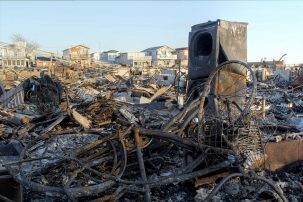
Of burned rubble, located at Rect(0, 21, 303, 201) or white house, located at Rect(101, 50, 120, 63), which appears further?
white house, located at Rect(101, 50, 120, 63)

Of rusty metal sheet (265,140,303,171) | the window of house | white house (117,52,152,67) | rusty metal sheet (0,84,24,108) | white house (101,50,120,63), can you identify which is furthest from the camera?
white house (101,50,120,63)

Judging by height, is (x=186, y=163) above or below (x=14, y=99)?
below

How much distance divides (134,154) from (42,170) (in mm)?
1422

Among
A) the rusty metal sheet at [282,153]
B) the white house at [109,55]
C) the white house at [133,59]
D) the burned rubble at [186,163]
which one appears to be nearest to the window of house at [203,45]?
the burned rubble at [186,163]

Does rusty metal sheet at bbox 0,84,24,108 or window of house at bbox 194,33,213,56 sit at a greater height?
window of house at bbox 194,33,213,56

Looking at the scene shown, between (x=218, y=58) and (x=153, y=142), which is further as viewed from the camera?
(x=218, y=58)

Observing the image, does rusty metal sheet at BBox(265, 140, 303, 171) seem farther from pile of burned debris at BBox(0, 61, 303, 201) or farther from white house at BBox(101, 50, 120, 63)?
white house at BBox(101, 50, 120, 63)

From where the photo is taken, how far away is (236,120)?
17.2ft

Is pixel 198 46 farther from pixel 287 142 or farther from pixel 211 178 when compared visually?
pixel 211 178

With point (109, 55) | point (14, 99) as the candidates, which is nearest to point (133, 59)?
point (109, 55)

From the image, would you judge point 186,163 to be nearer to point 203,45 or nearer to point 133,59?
point 203,45

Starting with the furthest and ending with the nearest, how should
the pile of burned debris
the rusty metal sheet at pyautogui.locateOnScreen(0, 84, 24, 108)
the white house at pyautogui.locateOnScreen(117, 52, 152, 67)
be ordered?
the white house at pyautogui.locateOnScreen(117, 52, 152, 67) → the rusty metal sheet at pyautogui.locateOnScreen(0, 84, 24, 108) → the pile of burned debris

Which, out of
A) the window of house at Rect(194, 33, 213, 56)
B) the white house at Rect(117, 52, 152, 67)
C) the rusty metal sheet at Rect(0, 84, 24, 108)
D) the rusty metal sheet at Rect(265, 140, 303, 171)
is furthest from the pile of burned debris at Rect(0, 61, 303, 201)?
the white house at Rect(117, 52, 152, 67)

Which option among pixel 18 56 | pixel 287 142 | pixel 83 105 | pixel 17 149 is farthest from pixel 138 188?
pixel 18 56
